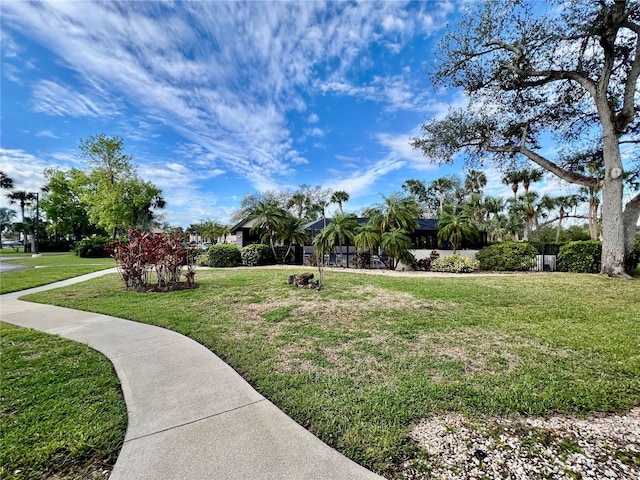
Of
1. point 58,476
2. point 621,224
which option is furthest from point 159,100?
point 621,224

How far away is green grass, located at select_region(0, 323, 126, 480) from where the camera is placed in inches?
73.3

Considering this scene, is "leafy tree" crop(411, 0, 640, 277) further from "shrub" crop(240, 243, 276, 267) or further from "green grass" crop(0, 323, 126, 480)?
"green grass" crop(0, 323, 126, 480)

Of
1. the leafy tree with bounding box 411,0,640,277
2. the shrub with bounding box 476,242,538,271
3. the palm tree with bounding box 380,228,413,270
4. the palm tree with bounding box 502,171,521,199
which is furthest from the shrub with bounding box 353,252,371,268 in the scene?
the palm tree with bounding box 502,171,521,199

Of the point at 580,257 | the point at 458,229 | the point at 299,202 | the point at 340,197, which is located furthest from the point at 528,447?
the point at 299,202

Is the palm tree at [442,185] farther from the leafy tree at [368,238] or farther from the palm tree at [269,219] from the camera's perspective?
the palm tree at [269,219]

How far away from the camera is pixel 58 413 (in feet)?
7.75

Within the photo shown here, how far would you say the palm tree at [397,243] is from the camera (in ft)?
41.4

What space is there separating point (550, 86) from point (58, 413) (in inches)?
650

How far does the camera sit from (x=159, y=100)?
10617mm

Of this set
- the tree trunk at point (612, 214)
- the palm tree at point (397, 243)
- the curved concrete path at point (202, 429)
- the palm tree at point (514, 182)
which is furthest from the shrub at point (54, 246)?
the palm tree at point (514, 182)

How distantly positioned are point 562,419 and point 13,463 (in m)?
4.13

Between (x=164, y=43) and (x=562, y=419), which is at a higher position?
(x=164, y=43)

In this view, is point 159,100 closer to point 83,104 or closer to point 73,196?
point 83,104

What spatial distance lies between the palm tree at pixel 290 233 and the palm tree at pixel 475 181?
25107 mm
